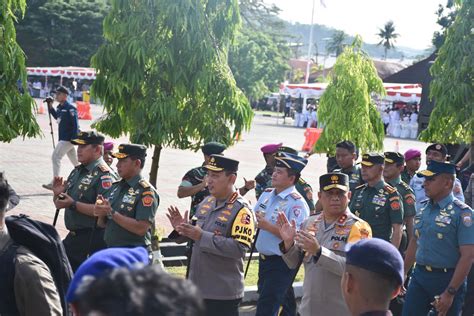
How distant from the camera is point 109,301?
82.7 inches

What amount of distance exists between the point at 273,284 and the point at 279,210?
697mm

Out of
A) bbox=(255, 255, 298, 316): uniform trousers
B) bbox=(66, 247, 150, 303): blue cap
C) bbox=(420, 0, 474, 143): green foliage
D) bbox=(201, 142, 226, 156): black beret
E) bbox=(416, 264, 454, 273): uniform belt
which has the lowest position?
bbox=(255, 255, 298, 316): uniform trousers

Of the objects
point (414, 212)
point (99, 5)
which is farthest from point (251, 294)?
point (99, 5)

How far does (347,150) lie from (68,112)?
7919mm

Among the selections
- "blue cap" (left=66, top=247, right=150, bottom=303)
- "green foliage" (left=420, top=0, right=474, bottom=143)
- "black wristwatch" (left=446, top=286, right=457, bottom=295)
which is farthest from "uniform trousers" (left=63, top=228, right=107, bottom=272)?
"green foliage" (left=420, top=0, right=474, bottom=143)

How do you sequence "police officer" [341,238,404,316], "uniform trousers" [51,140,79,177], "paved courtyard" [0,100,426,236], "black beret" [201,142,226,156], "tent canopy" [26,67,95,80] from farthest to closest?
"tent canopy" [26,67,95,80], "uniform trousers" [51,140,79,177], "paved courtyard" [0,100,426,236], "black beret" [201,142,226,156], "police officer" [341,238,404,316]

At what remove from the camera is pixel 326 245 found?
6.11 meters

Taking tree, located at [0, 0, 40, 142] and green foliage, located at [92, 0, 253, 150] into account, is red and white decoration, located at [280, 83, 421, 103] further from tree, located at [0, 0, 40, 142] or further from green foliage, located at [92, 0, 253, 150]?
tree, located at [0, 0, 40, 142]

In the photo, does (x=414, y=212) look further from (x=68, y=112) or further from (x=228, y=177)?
(x=68, y=112)

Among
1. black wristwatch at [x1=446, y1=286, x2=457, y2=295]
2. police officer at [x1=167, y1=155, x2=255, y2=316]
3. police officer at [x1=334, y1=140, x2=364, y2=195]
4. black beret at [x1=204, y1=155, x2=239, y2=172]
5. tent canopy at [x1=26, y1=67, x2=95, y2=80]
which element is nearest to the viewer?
police officer at [x1=167, y1=155, x2=255, y2=316]

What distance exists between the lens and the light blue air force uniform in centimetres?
748

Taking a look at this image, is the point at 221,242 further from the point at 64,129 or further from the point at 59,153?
the point at 64,129

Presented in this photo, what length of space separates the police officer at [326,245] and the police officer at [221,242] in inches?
16.1

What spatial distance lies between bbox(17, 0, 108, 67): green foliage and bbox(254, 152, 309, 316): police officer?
195 feet
